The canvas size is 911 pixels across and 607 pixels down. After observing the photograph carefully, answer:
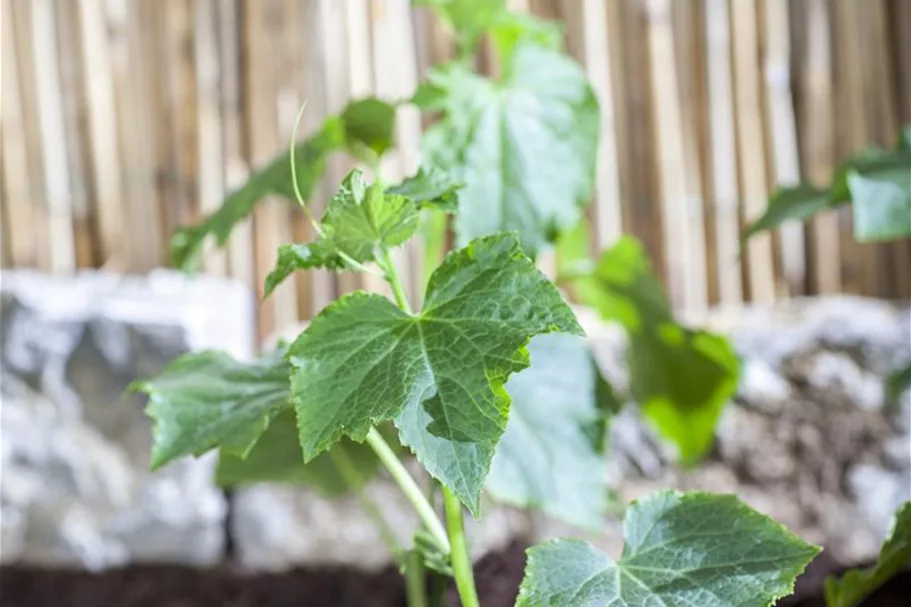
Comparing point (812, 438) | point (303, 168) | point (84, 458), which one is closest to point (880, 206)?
point (303, 168)

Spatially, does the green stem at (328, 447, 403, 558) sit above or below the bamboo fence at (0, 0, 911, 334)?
below

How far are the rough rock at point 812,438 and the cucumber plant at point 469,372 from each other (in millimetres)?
304

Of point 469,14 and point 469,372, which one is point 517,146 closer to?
point 469,14

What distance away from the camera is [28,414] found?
1.45 meters

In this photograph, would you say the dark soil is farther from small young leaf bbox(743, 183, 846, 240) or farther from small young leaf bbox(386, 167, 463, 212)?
small young leaf bbox(386, 167, 463, 212)

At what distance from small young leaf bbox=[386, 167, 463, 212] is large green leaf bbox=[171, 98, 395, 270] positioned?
1.09 feet

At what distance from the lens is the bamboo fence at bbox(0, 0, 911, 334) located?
1.44 meters

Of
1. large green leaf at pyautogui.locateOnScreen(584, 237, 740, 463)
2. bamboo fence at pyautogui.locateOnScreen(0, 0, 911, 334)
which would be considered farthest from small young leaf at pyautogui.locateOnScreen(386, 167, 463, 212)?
bamboo fence at pyautogui.locateOnScreen(0, 0, 911, 334)

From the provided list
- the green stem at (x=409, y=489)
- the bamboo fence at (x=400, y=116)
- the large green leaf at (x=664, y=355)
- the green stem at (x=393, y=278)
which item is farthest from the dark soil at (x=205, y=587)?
the green stem at (x=393, y=278)

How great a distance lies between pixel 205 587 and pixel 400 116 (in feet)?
2.32

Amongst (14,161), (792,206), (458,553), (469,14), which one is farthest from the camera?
(14,161)

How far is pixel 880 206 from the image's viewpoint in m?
0.79

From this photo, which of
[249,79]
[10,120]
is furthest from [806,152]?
[10,120]

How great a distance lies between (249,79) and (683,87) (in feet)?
2.09
